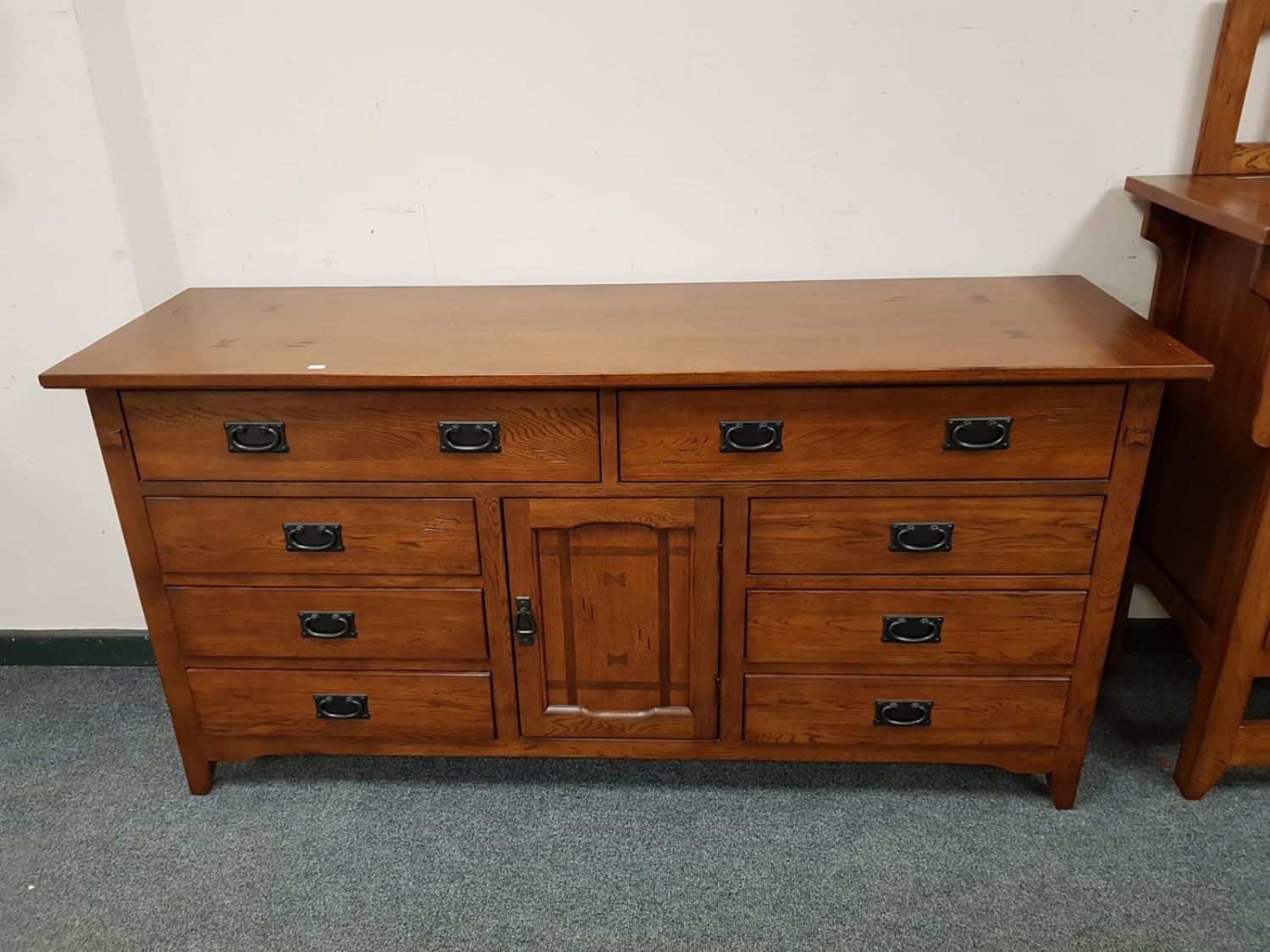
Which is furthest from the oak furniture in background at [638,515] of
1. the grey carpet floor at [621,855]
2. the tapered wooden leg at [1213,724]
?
the tapered wooden leg at [1213,724]

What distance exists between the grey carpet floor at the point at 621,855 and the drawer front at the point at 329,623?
0.31 meters

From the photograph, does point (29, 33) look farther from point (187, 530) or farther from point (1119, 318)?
point (1119, 318)

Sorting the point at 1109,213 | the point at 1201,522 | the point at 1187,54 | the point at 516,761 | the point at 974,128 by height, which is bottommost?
the point at 516,761

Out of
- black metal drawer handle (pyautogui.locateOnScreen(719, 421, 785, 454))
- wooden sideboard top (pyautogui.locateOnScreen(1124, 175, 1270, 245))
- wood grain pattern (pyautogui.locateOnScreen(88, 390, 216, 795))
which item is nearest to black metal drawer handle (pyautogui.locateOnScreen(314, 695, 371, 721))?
wood grain pattern (pyautogui.locateOnScreen(88, 390, 216, 795))

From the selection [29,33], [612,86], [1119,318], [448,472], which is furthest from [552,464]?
[29,33]

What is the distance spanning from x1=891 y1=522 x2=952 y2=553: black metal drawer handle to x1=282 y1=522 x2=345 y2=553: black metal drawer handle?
872mm

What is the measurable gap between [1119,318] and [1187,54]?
0.51m

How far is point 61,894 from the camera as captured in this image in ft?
5.11

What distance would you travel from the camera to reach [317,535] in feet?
5.04

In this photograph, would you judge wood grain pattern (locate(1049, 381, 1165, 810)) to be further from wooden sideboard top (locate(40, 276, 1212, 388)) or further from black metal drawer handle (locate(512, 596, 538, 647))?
black metal drawer handle (locate(512, 596, 538, 647))

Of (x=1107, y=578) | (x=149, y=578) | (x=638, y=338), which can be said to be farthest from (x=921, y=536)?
(x=149, y=578)

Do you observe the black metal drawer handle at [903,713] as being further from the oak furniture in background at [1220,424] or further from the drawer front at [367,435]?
the drawer front at [367,435]

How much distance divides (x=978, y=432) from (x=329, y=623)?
107 cm

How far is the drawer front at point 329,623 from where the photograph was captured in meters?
1.59
